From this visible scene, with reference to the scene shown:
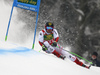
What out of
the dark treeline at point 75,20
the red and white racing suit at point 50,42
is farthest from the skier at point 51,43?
the dark treeline at point 75,20

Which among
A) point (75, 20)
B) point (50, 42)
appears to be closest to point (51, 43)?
point (50, 42)

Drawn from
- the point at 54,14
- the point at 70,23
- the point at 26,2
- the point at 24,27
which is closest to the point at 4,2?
the point at 24,27

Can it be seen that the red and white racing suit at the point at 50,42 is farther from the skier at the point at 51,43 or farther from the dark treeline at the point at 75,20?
the dark treeline at the point at 75,20

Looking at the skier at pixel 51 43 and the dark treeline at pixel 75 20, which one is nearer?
the skier at pixel 51 43

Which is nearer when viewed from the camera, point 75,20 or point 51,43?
point 51,43

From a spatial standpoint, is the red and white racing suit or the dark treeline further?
the dark treeline

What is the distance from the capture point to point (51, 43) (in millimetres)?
5492

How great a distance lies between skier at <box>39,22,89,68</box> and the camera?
16.9ft

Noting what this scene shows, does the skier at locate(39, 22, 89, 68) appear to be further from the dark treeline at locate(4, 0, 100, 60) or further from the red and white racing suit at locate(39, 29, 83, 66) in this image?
the dark treeline at locate(4, 0, 100, 60)

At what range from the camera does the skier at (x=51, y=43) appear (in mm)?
5148

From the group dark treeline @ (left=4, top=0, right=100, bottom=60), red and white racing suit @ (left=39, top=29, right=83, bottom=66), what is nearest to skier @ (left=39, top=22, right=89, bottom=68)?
red and white racing suit @ (left=39, top=29, right=83, bottom=66)

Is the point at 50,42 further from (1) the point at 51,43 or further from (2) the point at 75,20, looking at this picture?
Answer: (2) the point at 75,20

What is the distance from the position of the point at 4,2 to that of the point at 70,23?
607cm

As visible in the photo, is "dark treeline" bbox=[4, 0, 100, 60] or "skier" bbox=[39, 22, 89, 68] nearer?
"skier" bbox=[39, 22, 89, 68]
